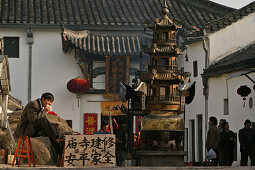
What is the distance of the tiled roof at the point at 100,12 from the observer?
4406 cm

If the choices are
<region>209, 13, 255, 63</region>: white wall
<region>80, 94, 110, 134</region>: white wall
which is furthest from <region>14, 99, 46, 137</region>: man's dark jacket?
<region>80, 94, 110, 134</region>: white wall

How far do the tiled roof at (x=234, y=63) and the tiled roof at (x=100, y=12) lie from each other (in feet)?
29.3

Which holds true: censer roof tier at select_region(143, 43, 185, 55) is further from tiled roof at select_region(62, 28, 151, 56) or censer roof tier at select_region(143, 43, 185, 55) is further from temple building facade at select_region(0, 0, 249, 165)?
tiled roof at select_region(62, 28, 151, 56)

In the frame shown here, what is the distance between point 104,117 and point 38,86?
398 centimetres

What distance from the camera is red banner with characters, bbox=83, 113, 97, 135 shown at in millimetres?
43156

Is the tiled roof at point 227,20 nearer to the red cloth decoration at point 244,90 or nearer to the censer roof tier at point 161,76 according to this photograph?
the red cloth decoration at point 244,90

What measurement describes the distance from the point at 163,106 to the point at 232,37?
44.3 ft

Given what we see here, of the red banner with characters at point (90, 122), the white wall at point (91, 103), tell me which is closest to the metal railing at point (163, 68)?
the red banner with characters at point (90, 122)

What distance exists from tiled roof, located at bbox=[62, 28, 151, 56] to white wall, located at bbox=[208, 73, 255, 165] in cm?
870

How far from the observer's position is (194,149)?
36938 mm

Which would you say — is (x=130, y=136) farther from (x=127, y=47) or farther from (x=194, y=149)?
(x=127, y=47)

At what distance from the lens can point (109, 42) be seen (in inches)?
1725

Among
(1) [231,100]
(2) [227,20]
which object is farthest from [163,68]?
(2) [227,20]

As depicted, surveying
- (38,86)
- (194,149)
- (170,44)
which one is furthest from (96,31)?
(170,44)
